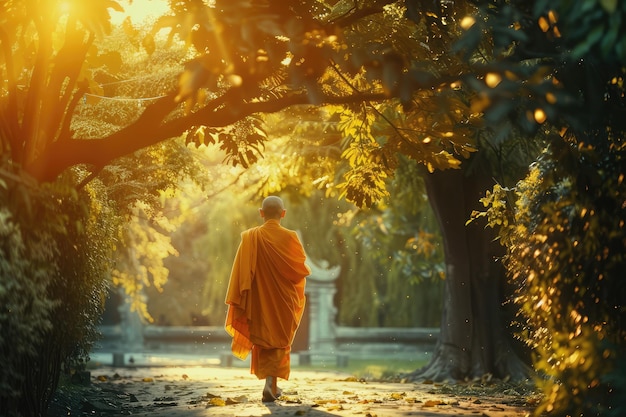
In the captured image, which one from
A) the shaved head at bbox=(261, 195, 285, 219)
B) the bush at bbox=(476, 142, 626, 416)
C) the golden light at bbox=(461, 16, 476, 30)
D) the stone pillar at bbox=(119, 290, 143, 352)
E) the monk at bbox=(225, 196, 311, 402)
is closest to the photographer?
the golden light at bbox=(461, 16, 476, 30)

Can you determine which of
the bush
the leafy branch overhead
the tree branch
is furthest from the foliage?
the bush

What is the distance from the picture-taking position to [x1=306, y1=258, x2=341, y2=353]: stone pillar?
105 ft

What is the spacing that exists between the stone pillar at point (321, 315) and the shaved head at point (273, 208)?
762 inches

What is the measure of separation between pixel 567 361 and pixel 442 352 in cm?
981

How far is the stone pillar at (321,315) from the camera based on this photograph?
3191cm

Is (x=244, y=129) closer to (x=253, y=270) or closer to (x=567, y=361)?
(x=253, y=270)

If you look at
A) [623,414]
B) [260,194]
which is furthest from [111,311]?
[623,414]

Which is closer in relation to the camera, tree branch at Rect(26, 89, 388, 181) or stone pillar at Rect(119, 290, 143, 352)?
tree branch at Rect(26, 89, 388, 181)

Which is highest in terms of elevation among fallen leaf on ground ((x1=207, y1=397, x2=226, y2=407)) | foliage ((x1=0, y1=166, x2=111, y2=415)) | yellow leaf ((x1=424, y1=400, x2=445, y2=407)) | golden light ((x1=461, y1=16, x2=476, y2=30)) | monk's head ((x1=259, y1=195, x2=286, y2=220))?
golden light ((x1=461, y1=16, x2=476, y2=30))

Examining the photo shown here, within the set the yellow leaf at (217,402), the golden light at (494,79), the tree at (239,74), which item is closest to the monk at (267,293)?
the yellow leaf at (217,402)

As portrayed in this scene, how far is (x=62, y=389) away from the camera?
12391mm

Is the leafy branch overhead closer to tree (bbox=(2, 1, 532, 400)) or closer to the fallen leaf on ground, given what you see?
tree (bbox=(2, 1, 532, 400))

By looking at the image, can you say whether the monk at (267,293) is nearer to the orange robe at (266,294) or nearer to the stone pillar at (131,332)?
the orange robe at (266,294)

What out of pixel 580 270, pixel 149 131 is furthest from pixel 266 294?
pixel 580 270
